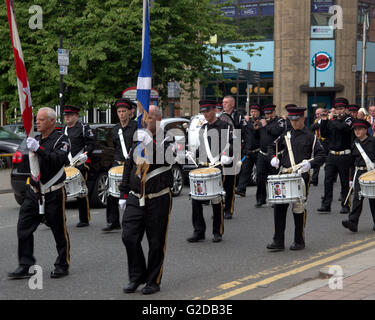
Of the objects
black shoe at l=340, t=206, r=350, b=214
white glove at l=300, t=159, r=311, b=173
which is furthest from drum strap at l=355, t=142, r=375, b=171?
black shoe at l=340, t=206, r=350, b=214

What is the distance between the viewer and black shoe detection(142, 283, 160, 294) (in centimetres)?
639

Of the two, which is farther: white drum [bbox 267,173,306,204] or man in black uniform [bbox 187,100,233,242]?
man in black uniform [bbox 187,100,233,242]

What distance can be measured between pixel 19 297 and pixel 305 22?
125 feet

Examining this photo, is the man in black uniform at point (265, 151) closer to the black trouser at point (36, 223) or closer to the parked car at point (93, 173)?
the parked car at point (93, 173)

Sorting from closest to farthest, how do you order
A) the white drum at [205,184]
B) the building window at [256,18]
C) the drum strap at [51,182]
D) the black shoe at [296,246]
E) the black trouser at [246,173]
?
the drum strap at [51,182], the black shoe at [296,246], the white drum at [205,184], the black trouser at [246,173], the building window at [256,18]

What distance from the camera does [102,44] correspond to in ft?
70.2

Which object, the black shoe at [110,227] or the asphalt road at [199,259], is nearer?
the asphalt road at [199,259]

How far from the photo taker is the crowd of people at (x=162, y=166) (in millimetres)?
6461

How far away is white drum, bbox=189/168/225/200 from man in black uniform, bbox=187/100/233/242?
29 centimetres

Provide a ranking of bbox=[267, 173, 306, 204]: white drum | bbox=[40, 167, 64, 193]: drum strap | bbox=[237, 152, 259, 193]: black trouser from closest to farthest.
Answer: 1. bbox=[40, 167, 64, 193]: drum strap
2. bbox=[267, 173, 306, 204]: white drum
3. bbox=[237, 152, 259, 193]: black trouser

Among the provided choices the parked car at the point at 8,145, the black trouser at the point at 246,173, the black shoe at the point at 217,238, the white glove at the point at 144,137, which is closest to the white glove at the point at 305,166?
the black shoe at the point at 217,238

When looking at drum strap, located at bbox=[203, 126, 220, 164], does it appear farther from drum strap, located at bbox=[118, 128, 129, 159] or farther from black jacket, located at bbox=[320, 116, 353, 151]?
black jacket, located at bbox=[320, 116, 353, 151]

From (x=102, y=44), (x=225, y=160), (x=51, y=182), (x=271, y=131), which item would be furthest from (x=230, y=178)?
(x=102, y=44)

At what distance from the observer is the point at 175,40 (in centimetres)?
2272
